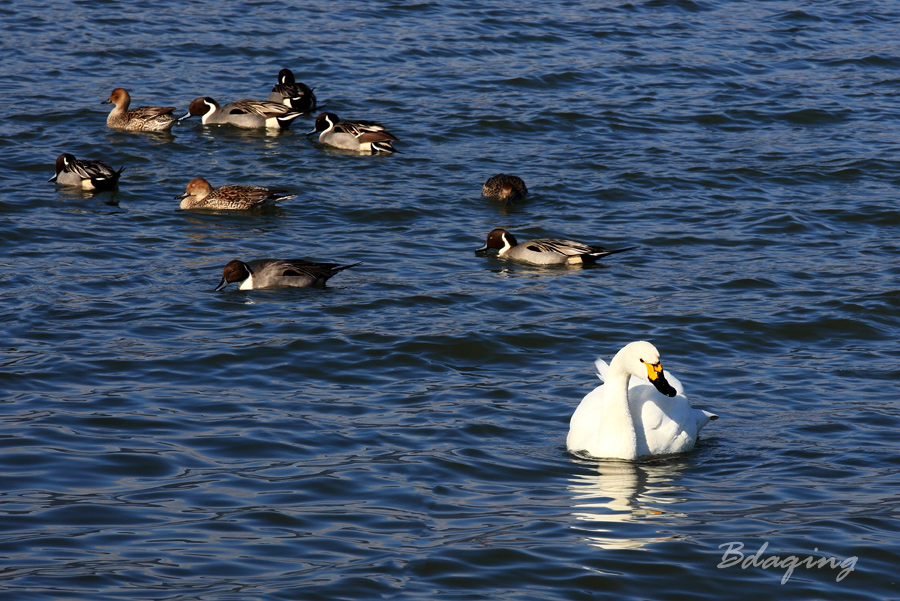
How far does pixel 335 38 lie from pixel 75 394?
15.4 meters

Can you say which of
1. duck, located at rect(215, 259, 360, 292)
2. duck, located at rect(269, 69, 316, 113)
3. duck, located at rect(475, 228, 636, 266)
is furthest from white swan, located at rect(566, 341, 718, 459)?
duck, located at rect(269, 69, 316, 113)

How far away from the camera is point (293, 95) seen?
1908 centimetres

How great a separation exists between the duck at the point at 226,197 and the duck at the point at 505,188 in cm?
247

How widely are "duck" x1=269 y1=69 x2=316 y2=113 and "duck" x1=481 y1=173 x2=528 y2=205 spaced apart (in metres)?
4.91

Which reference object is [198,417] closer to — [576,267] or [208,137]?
[576,267]

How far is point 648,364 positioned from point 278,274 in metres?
5.07

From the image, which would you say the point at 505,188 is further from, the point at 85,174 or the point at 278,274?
the point at 85,174

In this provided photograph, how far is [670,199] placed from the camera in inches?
592

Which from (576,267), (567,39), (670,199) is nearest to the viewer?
(576,267)

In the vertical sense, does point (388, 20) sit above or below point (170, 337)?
above

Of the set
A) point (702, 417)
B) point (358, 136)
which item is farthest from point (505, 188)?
point (702, 417)

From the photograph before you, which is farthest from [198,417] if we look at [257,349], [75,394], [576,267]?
[576,267]

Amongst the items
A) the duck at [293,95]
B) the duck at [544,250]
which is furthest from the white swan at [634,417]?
the duck at [293,95]

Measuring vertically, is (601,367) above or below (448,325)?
above
